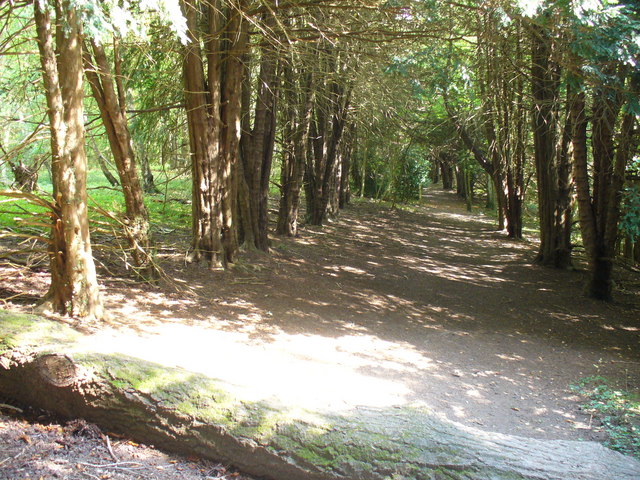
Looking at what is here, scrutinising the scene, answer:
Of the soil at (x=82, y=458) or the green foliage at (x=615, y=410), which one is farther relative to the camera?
the green foliage at (x=615, y=410)

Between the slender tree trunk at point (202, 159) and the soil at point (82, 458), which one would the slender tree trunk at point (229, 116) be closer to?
the slender tree trunk at point (202, 159)

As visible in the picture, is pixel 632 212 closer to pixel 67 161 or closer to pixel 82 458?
pixel 67 161

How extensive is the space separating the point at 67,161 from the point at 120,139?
190 centimetres

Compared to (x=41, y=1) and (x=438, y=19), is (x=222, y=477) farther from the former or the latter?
(x=438, y=19)

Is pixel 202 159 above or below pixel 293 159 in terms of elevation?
below

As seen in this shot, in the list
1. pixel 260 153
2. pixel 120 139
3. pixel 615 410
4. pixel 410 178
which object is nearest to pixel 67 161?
pixel 120 139

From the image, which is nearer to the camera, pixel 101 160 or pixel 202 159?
pixel 101 160

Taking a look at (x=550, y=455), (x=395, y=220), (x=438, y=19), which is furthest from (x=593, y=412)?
(x=395, y=220)

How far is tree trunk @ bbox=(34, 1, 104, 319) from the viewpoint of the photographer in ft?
16.1

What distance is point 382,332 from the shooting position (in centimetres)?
750

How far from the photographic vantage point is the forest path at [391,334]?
4809mm

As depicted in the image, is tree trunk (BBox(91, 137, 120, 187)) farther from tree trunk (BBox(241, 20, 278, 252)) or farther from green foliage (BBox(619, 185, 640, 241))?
green foliage (BBox(619, 185, 640, 241))

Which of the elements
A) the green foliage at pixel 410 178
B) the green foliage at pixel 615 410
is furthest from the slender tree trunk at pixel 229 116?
the green foliage at pixel 410 178

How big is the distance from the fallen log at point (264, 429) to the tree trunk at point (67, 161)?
6.25 feet
